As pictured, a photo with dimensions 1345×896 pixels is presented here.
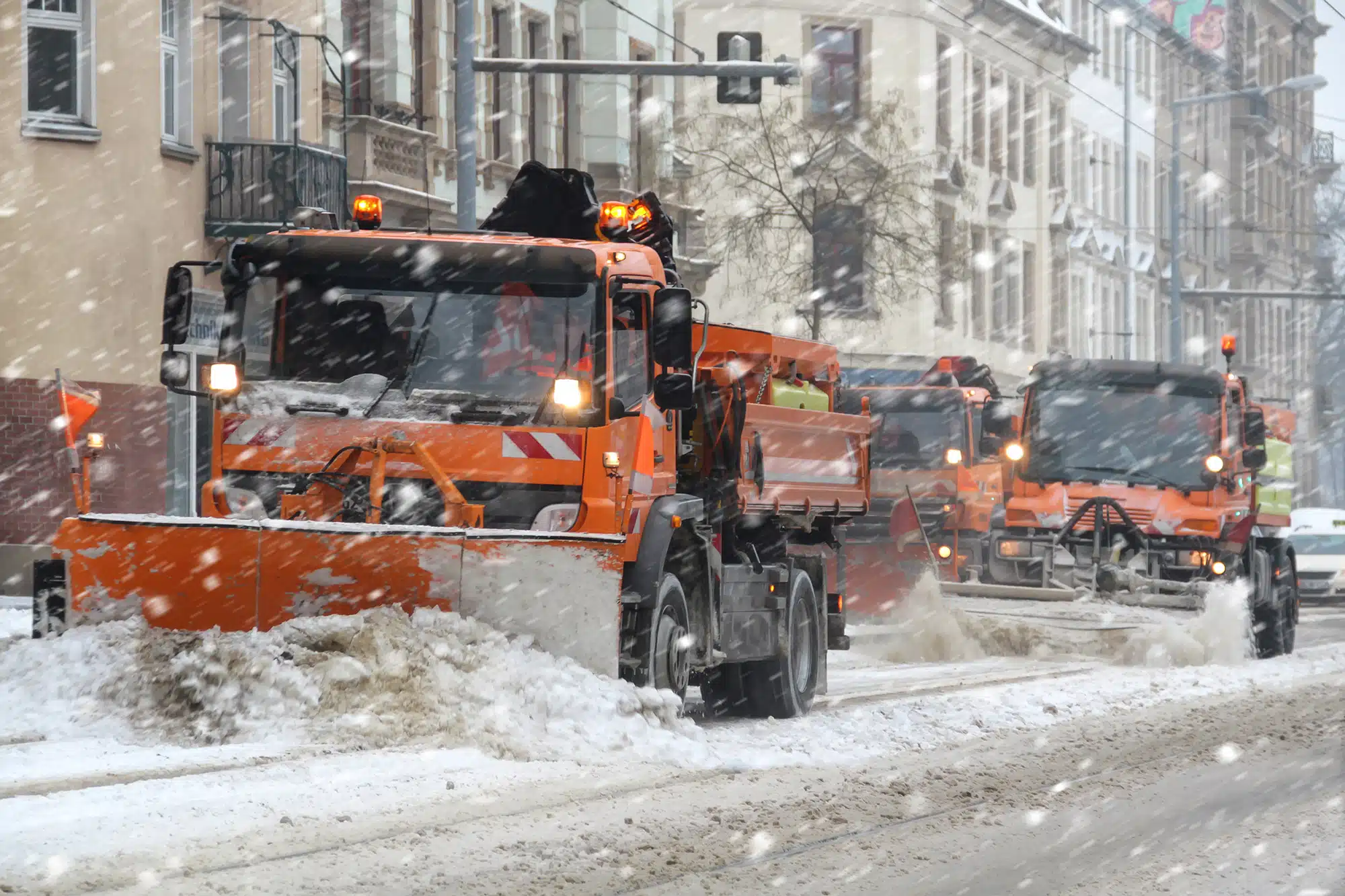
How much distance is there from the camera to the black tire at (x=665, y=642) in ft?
35.9

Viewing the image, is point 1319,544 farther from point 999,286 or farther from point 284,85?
point 284,85

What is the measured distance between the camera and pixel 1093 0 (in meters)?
55.1

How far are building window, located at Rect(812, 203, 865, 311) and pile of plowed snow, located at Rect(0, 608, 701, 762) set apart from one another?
28.9 meters

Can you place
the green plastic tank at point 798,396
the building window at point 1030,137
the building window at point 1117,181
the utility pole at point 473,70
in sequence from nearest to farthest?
the green plastic tank at point 798,396 → the utility pole at point 473,70 → the building window at point 1030,137 → the building window at point 1117,181

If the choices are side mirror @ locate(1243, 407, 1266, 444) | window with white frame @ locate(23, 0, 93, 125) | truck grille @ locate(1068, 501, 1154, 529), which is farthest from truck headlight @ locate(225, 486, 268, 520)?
window with white frame @ locate(23, 0, 93, 125)

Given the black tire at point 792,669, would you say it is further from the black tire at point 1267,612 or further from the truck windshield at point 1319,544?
the truck windshield at point 1319,544

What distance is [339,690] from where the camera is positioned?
9953 millimetres

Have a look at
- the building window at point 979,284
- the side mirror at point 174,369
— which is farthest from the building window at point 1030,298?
the side mirror at point 174,369

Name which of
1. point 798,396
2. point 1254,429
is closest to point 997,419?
point 1254,429

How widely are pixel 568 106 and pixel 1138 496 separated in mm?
Answer: 15646

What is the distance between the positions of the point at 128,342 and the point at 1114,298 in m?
39.0

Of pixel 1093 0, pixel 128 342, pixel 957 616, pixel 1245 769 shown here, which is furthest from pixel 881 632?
pixel 1093 0

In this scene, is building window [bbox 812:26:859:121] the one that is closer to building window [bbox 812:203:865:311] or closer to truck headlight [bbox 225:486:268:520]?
building window [bbox 812:203:865:311]

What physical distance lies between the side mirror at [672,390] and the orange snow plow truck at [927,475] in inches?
467
